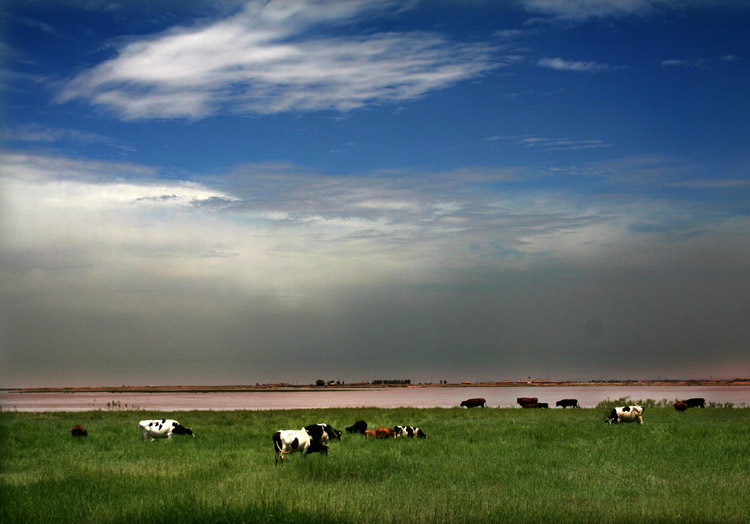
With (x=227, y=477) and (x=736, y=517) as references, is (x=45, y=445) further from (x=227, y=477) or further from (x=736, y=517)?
(x=736, y=517)

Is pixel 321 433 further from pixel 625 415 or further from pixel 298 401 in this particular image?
pixel 298 401

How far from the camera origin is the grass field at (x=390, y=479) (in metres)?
12.7

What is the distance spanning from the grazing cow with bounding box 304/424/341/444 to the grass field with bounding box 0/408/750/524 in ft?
2.53

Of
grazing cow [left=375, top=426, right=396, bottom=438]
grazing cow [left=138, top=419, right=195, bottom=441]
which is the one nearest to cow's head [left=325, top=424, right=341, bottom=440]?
grazing cow [left=375, top=426, right=396, bottom=438]

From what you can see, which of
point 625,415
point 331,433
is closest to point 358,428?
point 331,433

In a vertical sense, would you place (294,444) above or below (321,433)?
above

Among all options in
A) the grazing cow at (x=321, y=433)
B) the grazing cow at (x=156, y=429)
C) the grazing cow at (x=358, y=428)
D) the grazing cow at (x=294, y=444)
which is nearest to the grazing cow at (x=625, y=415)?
the grazing cow at (x=358, y=428)

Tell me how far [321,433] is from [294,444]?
9.63ft

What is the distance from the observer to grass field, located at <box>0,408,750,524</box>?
1266 centimetres

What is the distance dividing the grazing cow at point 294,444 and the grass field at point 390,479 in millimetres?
556

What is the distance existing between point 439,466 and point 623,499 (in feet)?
18.1

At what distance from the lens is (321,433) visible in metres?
22.6

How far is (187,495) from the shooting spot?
14.0m

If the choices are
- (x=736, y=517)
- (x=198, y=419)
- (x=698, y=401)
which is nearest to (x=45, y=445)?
(x=198, y=419)
